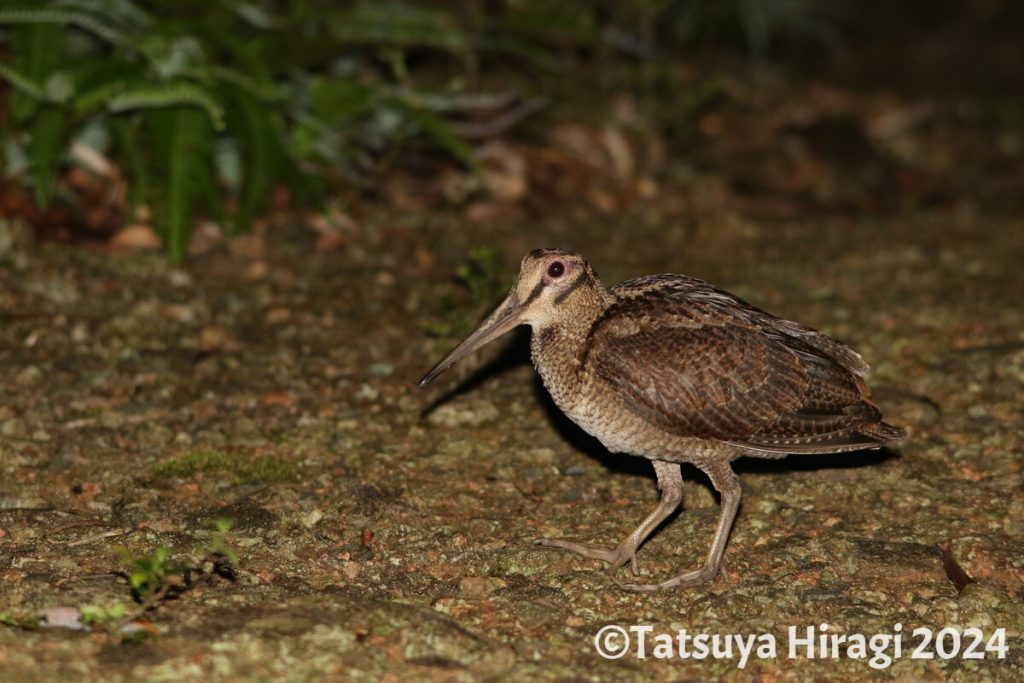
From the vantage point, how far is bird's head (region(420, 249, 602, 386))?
17.3 feet

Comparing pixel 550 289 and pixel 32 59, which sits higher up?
pixel 32 59

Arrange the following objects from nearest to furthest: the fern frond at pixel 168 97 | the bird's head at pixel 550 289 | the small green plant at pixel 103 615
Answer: the small green plant at pixel 103 615 → the bird's head at pixel 550 289 → the fern frond at pixel 168 97

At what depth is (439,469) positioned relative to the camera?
18.8 feet

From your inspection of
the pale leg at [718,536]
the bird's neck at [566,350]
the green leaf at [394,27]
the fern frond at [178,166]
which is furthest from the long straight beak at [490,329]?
the green leaf at [394,27]

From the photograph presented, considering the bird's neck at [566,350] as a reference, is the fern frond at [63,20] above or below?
above

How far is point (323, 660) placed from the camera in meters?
4.09

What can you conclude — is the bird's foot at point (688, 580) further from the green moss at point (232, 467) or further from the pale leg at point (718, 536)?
the green moss at point (232, 467)

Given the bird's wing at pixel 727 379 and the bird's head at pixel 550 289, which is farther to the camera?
the bird's head at pixel 550 289

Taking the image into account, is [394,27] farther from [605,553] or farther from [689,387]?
[605,553]

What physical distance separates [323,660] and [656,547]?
1.71 metres

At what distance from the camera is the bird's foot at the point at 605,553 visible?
496 centimetres

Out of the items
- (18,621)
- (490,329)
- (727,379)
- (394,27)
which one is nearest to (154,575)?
(18,621)

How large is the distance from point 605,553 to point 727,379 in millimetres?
896

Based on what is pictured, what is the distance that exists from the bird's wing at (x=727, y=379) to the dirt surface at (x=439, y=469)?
57 cm
